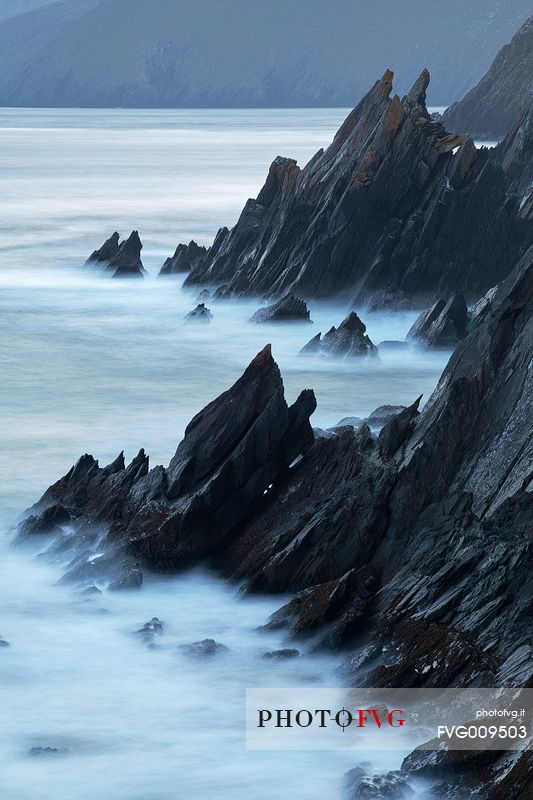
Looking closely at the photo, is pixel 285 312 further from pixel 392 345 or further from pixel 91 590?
pixel 91 590

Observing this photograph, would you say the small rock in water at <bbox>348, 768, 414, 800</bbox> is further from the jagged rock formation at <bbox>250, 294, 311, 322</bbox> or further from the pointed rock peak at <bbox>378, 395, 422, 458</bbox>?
the jagged rock formation at <bbox>250, 294, 311, 322</bbox>

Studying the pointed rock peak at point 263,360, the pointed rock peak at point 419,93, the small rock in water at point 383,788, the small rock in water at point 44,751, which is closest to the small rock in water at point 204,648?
the small rock in water at point 44,751

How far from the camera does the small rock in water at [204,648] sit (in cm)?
1250

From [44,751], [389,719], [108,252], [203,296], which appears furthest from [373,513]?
[108,252]

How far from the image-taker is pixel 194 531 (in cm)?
1448

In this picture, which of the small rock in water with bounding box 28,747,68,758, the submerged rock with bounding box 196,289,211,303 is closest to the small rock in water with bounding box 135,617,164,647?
the small rock in water with bounding box 28,747,68,758

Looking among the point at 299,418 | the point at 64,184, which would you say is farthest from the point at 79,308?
the point at 64,184

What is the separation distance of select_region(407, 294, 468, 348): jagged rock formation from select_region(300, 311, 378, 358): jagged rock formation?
1141 millimetres

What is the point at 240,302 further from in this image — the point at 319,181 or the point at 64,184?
the point at 64,184

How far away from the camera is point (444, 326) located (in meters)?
27.6

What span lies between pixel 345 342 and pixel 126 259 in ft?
45.8

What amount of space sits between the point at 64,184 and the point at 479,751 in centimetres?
6840

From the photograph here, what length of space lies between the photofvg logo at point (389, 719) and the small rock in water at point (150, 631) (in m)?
1.44

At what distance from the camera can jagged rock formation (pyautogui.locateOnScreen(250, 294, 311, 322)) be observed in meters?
30.7
